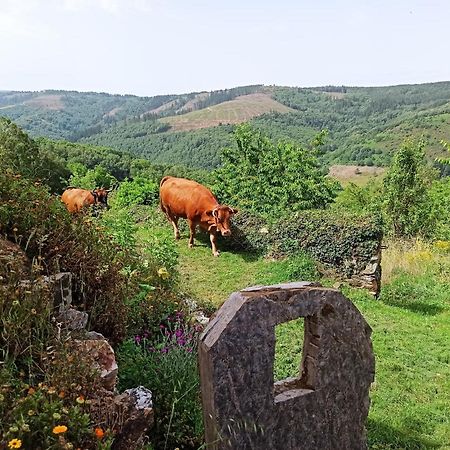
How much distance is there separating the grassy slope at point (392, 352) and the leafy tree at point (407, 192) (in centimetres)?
1135

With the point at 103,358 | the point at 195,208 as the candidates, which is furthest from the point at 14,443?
the point at 195,208

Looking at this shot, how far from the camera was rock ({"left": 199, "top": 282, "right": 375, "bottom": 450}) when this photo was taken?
356 cm

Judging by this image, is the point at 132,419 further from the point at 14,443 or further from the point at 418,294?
the point at 418,294

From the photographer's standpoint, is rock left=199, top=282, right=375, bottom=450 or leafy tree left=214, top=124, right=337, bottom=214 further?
leafy tree left=214, top=124, right=337, bottom=214

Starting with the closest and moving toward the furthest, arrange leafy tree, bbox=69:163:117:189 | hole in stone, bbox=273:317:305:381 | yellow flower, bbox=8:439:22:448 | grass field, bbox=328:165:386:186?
1. yellow flower, bbox=8:439:22:448
2. hole in stone, bbox=273:317:305:381
3. leafy tree, bbox=69:163:117:189
4. grass field, bbox=328:165:386:186

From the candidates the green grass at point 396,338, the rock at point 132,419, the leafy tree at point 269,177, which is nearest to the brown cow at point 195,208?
the green grass at point 396,338

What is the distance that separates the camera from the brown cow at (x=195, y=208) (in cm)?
1302

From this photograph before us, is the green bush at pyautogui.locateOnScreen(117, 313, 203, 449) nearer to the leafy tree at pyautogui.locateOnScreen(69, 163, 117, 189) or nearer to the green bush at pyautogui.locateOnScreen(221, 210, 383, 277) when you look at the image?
the green bush at pyautogui.locateOnScreen(221, 210, 383, 277)

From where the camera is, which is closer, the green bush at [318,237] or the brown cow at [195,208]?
the green bush at [318,237]

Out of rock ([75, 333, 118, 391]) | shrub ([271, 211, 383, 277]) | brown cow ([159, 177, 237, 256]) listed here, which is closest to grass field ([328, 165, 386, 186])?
brown cow ([159, 177, 237, 256])

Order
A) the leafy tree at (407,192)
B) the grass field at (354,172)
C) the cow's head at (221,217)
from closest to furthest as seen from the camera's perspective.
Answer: the cow's head at (221,217) < the leafy tree at (407,192) < the grass field at (354,172)

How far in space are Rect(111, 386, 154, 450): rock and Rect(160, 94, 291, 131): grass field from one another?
130 m

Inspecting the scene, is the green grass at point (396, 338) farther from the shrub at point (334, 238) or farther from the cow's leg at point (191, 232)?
the shrub at point (334, 238)

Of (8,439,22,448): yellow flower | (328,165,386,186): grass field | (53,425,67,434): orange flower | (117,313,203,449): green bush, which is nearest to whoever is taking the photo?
(8,439,22,448): yellow flower
